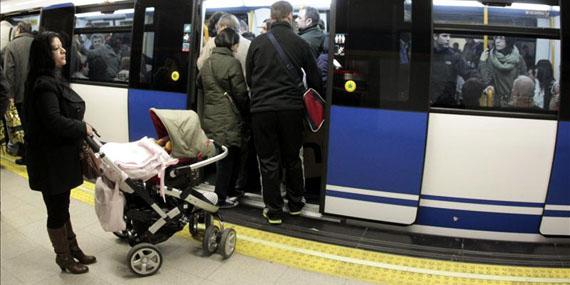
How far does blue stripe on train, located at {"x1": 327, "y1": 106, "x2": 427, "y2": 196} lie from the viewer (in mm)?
2967

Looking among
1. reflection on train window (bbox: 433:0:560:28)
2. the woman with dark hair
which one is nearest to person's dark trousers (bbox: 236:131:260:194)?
reflection on train window (bbox: 433:0:560:28)

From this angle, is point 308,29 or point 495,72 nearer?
point 495,72

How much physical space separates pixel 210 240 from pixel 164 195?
0.50 meters

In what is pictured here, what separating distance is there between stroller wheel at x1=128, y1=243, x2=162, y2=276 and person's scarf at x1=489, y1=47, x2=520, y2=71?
2.72 metres

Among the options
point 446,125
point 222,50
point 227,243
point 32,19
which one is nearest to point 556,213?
point 446,125

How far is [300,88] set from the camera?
318cm

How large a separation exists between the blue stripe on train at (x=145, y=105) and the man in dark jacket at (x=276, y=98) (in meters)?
1.01

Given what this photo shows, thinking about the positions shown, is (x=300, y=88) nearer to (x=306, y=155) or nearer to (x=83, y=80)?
(x=306, y=155)

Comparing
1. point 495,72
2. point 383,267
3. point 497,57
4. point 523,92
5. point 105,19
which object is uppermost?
point 105,19

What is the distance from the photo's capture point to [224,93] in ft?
11.3

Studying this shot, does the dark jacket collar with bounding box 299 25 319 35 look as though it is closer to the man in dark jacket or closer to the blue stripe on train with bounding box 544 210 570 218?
the man in dark jacket

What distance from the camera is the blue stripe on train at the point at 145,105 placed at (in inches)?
156

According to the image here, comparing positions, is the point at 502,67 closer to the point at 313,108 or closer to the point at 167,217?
the point at 313,108

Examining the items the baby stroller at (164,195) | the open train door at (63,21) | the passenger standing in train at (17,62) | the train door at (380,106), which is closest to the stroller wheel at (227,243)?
the baby stroller at (164,195)
